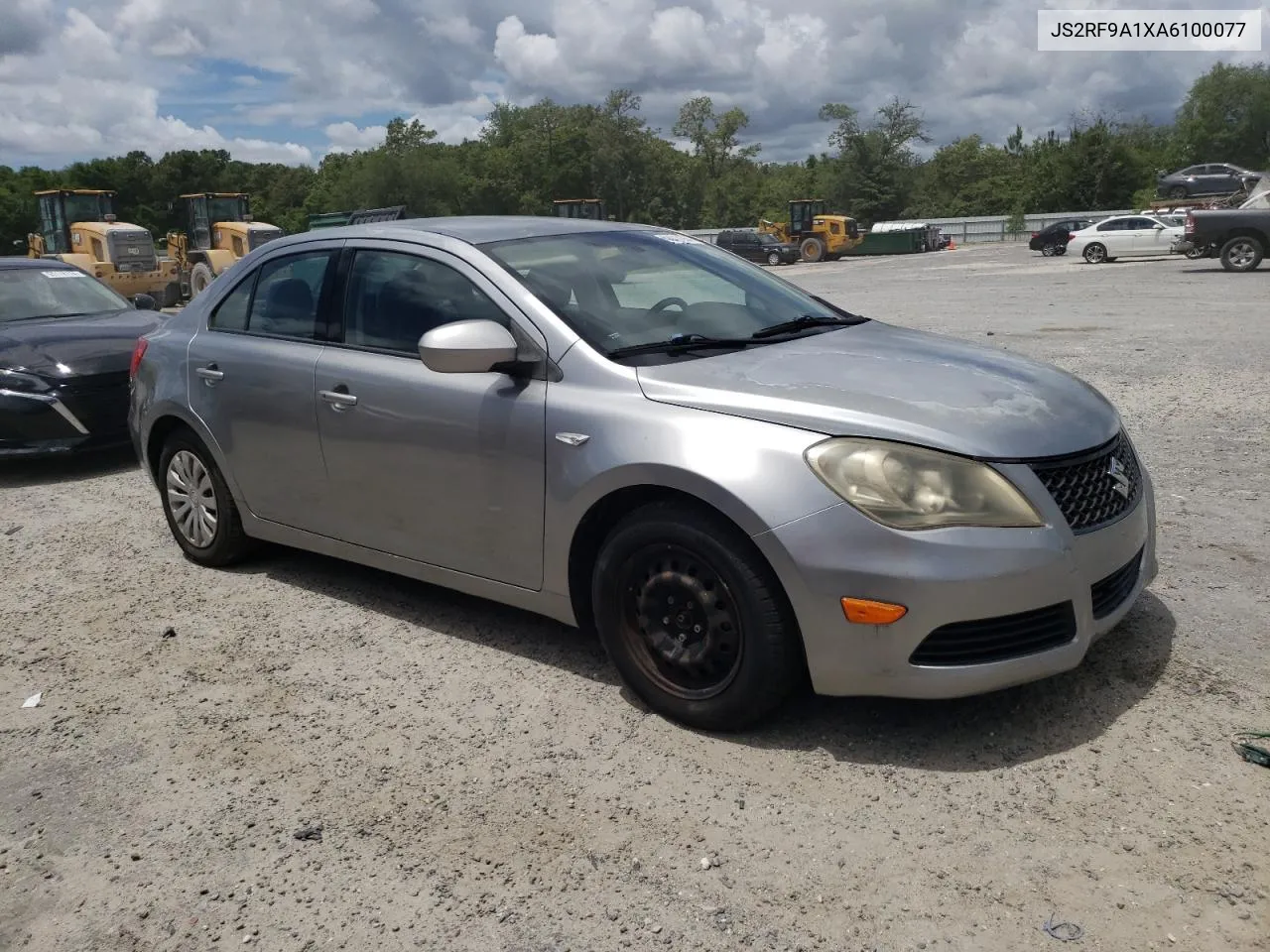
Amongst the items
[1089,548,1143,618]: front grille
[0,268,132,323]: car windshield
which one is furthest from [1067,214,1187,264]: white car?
[1089,548,1143,618]: front grille

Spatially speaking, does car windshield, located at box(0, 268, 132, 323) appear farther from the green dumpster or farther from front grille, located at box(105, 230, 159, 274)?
the green dumpster

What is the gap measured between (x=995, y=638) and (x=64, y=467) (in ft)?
24.8

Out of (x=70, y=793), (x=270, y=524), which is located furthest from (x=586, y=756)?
(x=270, y=524)

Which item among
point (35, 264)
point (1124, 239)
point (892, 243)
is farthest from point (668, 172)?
point (35, 264)

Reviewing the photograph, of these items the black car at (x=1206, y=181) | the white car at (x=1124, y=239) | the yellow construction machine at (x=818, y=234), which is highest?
the black car at (x=1206, y=181)

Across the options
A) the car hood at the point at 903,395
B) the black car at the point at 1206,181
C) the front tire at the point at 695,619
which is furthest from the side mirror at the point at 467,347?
the black car at the point at 1206,181

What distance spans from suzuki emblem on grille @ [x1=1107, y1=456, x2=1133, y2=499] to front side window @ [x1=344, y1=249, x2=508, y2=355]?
84.1 inches

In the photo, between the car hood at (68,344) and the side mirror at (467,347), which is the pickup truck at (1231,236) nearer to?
the car hood at (68,344)

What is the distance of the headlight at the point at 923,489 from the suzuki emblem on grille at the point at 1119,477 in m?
0.51

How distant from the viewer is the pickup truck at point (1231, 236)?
2405 centimetres

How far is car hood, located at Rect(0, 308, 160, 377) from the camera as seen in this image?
807 centimetres

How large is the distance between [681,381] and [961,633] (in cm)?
118

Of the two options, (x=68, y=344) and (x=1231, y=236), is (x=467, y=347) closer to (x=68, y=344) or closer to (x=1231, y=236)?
(x=68, y=344)

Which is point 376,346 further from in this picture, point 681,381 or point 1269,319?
point 1269,319
